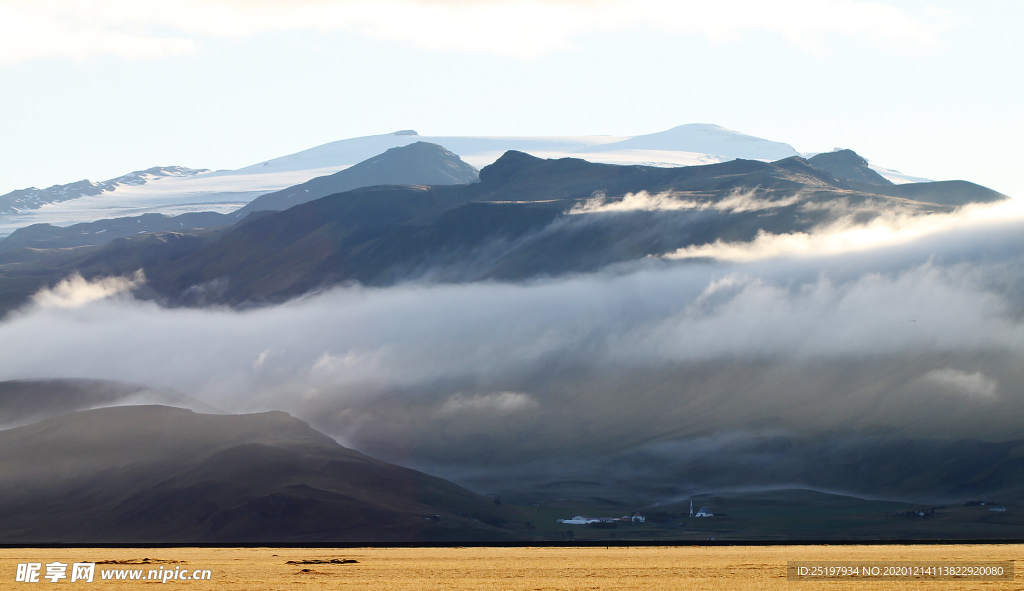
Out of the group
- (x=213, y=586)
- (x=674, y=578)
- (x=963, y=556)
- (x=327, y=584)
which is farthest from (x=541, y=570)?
(x=963, y=556)

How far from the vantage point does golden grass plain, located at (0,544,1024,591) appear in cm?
7612

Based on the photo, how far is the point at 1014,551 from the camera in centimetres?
10725

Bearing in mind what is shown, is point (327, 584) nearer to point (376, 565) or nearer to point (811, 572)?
point (376, 565)

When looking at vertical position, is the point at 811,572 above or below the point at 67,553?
above

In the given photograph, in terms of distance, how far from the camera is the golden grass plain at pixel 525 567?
76.1 metres

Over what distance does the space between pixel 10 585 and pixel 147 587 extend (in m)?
10.3

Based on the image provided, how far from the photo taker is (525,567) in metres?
92.5

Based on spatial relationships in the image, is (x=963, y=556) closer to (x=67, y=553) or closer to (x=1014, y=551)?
(x=1014, y=551)

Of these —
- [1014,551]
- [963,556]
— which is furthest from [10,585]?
[1014,551]

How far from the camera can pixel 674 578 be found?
8181cm

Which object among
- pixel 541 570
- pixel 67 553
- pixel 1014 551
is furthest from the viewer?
→ pixel 67 553

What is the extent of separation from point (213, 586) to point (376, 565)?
22.1m

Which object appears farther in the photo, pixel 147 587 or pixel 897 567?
pixel 897 567

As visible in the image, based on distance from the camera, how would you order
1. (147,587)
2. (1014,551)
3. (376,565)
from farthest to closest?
(1014,551) → (376,565) → (147,587)
